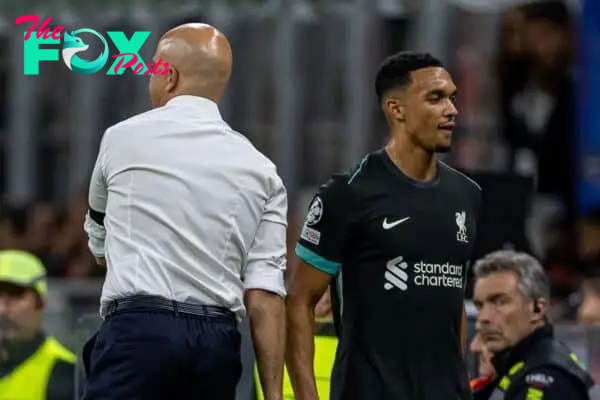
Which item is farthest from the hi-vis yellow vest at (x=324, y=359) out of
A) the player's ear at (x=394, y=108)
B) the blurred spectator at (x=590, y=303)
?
the blurred spectator at (x=590, y=303)

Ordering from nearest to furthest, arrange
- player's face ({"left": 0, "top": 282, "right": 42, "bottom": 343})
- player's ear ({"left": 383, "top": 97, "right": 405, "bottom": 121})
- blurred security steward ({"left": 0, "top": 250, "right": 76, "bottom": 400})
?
player's ear ({"left": 383, "top": 97, "right": 405, "bottom": 121}), blurred security steward ({"left": 0, "top": 250, "right": 76, "bottom": 400}), player's face ({"left": 0, "top": 282, "right": 42, "bottom": 343})

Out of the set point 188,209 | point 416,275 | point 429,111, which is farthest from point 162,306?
point 429,111

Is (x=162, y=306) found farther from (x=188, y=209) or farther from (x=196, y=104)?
(x=196, y=104)

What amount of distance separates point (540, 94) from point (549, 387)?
585cm

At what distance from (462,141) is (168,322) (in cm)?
787

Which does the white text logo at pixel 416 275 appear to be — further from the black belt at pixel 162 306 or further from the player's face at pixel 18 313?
the player's face at pixel 18 313

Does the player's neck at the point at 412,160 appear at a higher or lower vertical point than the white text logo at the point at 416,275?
higher

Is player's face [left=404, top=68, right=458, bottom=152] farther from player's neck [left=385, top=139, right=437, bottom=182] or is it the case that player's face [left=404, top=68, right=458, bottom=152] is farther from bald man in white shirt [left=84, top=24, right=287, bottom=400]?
bald man in white shirt [left=84, top=24, right=287, bottom=400]

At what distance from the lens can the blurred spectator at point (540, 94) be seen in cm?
1206

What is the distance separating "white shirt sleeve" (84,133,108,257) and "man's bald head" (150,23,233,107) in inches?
11.7

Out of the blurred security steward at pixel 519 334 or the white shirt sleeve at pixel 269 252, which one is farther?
the blurred security steward at pixel 519 334

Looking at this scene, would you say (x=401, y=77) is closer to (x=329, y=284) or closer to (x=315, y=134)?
(x=329, y=284)

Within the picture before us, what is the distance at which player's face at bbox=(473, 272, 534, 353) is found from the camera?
6945mm

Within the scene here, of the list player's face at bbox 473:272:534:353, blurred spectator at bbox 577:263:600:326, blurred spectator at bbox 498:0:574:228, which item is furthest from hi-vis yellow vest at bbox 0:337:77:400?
blurred spectator at bbox 498:0:574:228
